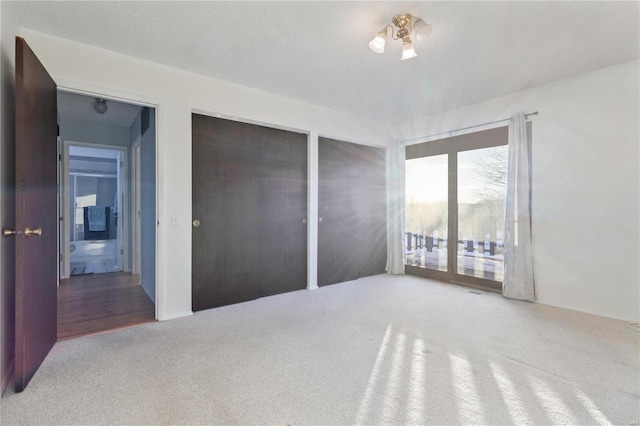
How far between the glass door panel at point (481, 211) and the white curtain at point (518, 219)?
9.0 inches

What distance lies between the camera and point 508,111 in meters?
3.65

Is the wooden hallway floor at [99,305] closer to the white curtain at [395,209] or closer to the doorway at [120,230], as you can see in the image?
the doorway at [120,230]

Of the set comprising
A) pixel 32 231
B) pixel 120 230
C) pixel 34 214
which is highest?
pixel 34 214

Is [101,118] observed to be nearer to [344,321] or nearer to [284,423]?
[344,321]

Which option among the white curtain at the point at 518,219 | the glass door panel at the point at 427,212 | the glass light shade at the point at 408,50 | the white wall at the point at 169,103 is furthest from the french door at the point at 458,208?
the white wall at the point at 169,103

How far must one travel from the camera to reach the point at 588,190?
3.10m

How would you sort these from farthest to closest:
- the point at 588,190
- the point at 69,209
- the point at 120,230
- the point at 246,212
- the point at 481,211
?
the point at 120,230, the point at 69,209, the point at 481,211, the point at 246,212, the point at 588,190

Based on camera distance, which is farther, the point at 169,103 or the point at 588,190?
the point at 588,190

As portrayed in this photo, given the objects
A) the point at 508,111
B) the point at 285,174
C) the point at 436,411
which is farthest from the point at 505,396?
the point at 508,111

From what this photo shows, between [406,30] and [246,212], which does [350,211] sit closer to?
[246,212]

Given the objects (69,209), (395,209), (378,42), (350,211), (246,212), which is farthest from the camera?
(395,209)

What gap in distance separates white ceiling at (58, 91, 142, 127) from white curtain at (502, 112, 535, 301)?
4.75m

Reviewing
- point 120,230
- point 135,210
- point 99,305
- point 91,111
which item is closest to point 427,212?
point 99,305

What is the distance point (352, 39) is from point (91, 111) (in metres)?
3.84
